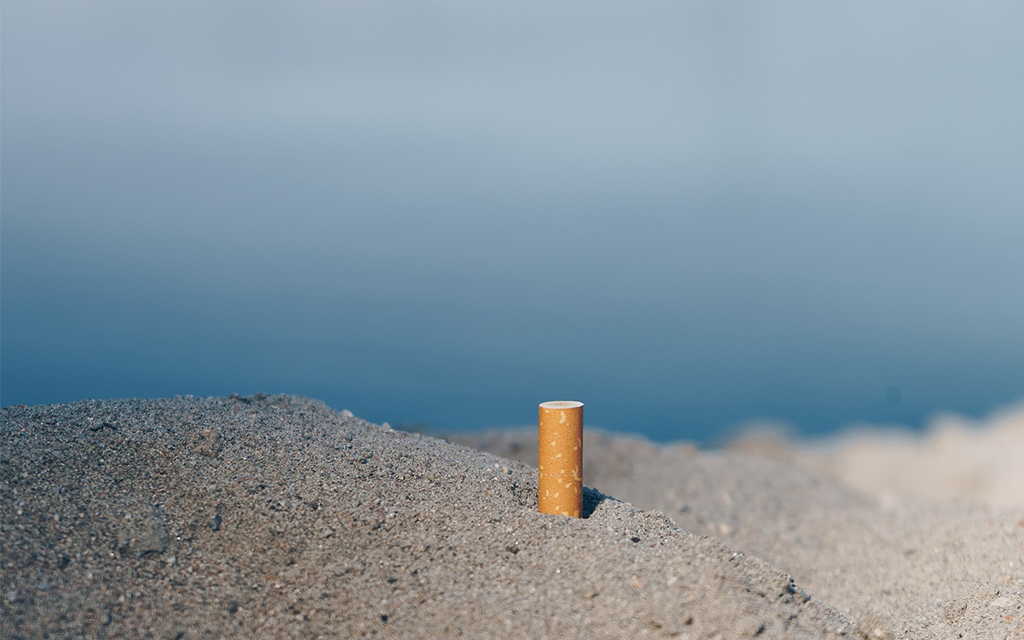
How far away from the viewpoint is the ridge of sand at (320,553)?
368 centimetres

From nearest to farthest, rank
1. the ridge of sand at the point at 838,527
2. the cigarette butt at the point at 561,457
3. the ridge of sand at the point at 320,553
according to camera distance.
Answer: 1. the ridge of sand at the point at 320,553
2. the cigarette butt at the point at 561,457
3. the ridge of sand at the point at 838,527

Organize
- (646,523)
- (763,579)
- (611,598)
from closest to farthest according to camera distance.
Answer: (611,598), (763,579), (646,523)

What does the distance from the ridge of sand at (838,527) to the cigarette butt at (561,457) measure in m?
1.76

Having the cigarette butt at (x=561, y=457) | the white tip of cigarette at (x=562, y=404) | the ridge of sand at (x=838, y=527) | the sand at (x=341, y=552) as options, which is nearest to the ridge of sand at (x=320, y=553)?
the sand at (x=341, y=552)

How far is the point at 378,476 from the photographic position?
482 centimetres

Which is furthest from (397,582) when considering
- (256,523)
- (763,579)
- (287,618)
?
(763,579)

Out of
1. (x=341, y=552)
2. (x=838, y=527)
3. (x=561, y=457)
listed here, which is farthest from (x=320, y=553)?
(x=838, y=527)

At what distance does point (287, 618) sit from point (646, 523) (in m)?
2.08

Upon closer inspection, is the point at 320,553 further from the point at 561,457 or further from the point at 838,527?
the point at 838,527

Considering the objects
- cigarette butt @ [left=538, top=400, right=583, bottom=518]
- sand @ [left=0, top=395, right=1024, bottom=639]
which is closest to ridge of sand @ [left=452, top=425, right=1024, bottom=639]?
sand @ [left=0, top=395, right=1024, bottom=639]

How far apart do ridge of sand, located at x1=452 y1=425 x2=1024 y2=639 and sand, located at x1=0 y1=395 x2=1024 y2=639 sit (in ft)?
0.14

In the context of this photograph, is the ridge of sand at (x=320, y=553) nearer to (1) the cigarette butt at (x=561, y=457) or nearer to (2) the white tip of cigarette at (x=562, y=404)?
(1) the cigarette butt at (x=561, y=457)

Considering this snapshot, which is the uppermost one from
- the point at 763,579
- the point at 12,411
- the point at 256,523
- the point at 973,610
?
the point at 12,411

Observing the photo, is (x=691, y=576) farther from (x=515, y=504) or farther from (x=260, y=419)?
(x=260, y=419)
